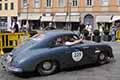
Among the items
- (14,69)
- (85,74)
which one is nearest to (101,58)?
(85,74)

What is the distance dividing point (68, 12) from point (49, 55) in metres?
53.3

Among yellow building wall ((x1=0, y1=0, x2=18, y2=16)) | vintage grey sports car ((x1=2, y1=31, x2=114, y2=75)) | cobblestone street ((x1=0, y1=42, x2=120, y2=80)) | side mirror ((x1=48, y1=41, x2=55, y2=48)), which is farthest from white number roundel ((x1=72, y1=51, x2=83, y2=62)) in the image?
yellow building wall ((x1=0, y1=0, x2=18, y2=16))

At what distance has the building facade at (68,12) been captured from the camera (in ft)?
201

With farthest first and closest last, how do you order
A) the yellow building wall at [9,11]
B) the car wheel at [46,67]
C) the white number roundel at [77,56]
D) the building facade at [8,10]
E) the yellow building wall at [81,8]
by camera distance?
1. the building facade at [8,10]
2. the yellow building wall at [9,11]
3. the yellow building wall at [81,8]
4. the white number roundel at [77,56]
5. the car wheel at [46,67]

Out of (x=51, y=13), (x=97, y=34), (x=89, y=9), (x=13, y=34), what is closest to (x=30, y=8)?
(x=51, y=13)

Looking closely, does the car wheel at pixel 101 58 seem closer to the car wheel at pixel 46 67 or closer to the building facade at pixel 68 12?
the car wheel at pixel 46 67

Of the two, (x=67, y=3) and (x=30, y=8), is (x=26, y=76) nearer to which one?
(x=67, y=3)

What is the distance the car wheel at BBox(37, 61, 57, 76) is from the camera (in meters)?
11.7

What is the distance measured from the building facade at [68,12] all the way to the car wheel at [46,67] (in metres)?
47.5

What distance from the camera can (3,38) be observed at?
18.5 meters

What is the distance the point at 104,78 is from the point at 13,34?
8.91m

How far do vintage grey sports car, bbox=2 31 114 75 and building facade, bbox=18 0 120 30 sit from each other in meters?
46.5

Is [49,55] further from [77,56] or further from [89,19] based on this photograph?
[89,19]

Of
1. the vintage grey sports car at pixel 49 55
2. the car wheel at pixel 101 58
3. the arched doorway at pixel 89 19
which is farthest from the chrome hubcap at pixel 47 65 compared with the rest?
the arched doorway at pixel 89 19
